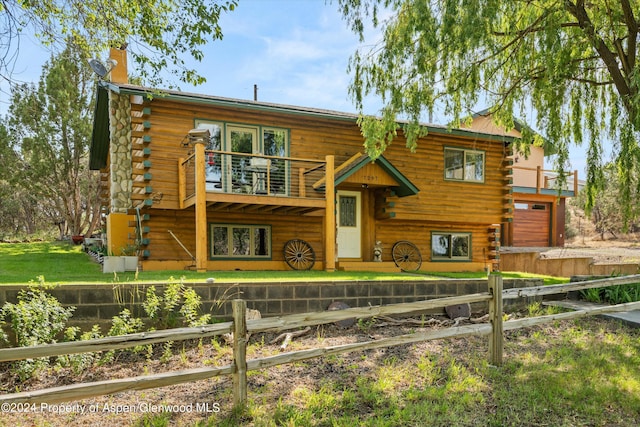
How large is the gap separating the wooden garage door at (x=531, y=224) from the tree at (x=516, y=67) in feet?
41.8

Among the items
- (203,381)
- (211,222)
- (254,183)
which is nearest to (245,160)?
(254,183)

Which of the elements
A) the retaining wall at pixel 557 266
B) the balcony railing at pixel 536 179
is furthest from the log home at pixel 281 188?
the balcony railing at pixel 536 179

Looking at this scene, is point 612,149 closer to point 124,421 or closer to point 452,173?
point 452,173

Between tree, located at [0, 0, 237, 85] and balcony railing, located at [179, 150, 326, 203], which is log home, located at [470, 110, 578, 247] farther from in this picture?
tree, located at [0, 0, 237, 85]

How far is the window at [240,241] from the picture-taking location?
12.6 meters

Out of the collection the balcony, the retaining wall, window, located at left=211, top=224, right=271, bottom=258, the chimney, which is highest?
the chimney

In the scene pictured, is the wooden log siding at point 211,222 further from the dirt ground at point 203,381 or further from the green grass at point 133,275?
the dirt ground at point 203,381

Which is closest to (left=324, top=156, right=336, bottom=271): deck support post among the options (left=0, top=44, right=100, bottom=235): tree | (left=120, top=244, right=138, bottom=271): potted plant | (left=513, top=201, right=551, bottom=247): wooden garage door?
(left=120, top=244, right=138, bottom=271): potted plant

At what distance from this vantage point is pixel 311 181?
13023 millimetres

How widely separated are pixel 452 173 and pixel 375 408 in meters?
11.9

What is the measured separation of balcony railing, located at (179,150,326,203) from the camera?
37.9 feet

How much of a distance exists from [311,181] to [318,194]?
1.59 feet

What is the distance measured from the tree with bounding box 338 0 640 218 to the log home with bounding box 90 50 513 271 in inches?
112

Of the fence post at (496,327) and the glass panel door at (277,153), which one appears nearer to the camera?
the fence post at (496,327)
